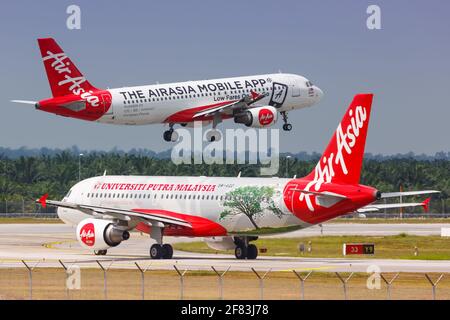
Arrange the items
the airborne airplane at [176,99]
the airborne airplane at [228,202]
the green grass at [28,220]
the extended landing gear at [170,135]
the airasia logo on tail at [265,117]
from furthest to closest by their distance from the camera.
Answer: the green grass at [28,220] < the extended landing gear at [170,135] < the airasia logo on tail at [265,117] < the airborne airplane at [176,99] < the airborne airplane at [228,202]

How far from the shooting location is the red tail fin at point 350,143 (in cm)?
7494

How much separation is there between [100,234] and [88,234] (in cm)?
86

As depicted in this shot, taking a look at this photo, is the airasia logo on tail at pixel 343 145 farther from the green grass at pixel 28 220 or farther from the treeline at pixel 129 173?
the treeline at pixel 129 173

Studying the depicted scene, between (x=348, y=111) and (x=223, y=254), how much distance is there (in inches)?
816

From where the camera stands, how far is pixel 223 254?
3622 inches

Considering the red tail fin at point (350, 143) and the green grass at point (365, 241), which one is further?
the green grass at point (365, 241)

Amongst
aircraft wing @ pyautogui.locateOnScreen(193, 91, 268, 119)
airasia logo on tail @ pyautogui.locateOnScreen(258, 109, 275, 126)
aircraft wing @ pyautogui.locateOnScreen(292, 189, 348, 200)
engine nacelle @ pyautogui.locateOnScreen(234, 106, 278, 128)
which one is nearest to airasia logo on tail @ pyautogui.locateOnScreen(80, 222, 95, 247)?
aircraft wing @ pyautogui.locateOnScreen(193, 91, 268, 119)

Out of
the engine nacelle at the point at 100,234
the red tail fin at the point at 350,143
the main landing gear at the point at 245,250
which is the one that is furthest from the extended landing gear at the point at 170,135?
the red tail fin at the point at 350,143

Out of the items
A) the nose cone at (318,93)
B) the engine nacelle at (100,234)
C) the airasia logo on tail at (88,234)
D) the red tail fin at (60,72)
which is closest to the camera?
the engine nacelle at (100,234)

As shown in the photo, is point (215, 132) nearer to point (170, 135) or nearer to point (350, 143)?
point (170, 135)

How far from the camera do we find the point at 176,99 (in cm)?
8631

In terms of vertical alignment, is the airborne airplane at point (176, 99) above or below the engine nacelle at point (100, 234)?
above
